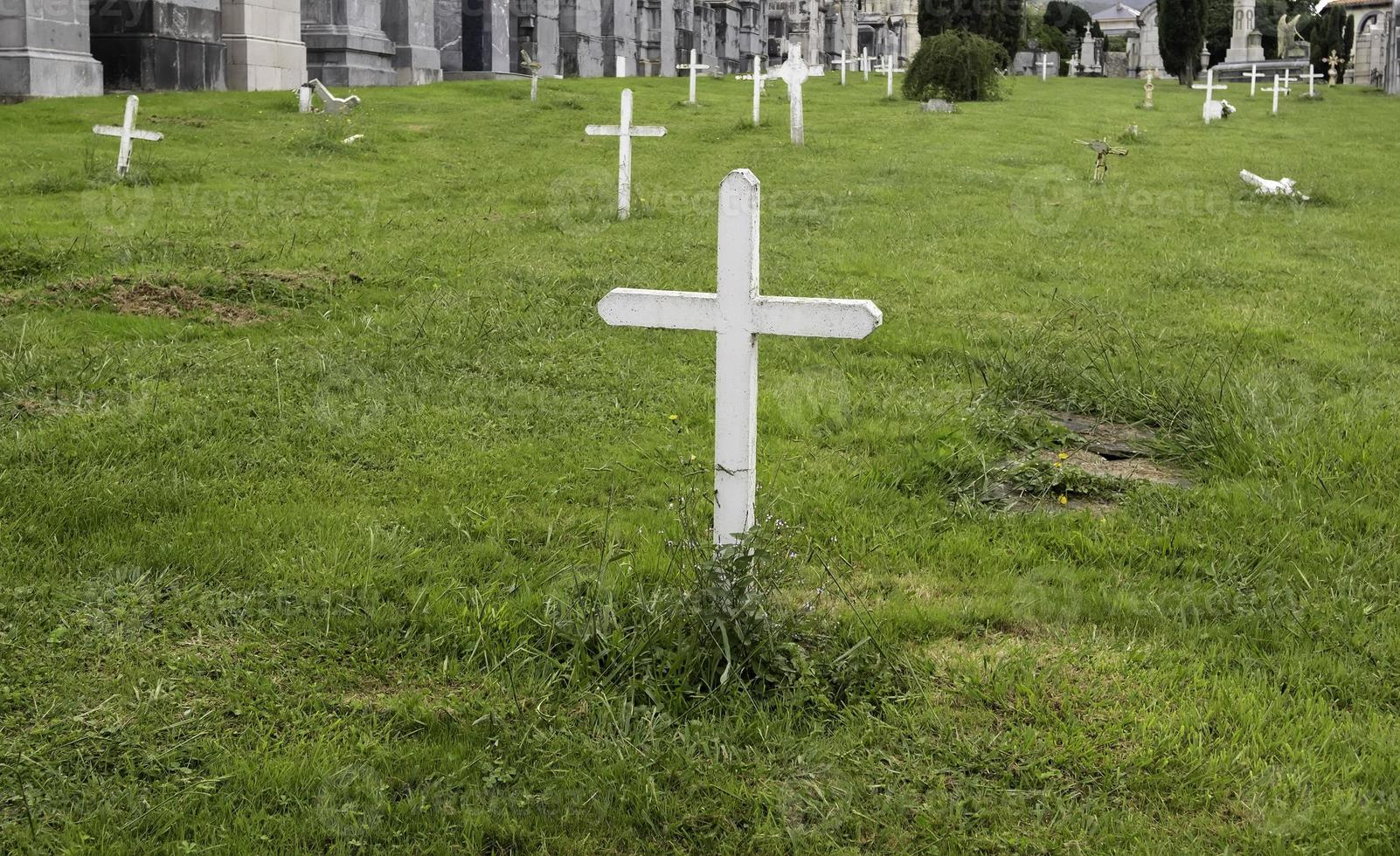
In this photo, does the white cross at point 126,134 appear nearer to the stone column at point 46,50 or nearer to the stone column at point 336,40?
the stone column at point 46,50

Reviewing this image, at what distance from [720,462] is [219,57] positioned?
24.7 metres

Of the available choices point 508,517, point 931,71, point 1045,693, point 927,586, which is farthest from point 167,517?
point 931,71

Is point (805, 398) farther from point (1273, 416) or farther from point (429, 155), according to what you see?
point (429, 155)

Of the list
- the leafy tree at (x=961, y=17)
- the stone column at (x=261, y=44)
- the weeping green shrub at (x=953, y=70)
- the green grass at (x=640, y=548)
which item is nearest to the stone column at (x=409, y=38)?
the stone column at (x=261, y=44)

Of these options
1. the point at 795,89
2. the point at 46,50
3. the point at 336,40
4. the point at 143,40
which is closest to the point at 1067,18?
the point at 336,40

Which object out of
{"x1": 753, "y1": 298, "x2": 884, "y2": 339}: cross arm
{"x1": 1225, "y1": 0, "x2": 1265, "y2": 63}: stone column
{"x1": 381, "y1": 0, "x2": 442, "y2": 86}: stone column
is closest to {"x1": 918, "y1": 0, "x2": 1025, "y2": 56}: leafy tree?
{"x1": 381, "y1": 0, "x2": 442, "y2": 86}: stone column

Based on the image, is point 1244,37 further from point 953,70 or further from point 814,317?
point 814,317

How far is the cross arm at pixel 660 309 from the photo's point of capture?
3.92 metres

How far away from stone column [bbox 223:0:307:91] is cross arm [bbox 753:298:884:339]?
83.2 ft

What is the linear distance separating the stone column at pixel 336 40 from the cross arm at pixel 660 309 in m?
27.2

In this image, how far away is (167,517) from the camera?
4766 mm

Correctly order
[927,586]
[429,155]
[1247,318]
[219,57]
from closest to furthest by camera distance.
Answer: [927,586] → [1247,318] → [429,155] → [219,57]

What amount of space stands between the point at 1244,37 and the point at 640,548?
70.5 meters

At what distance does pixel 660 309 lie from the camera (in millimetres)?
4043
